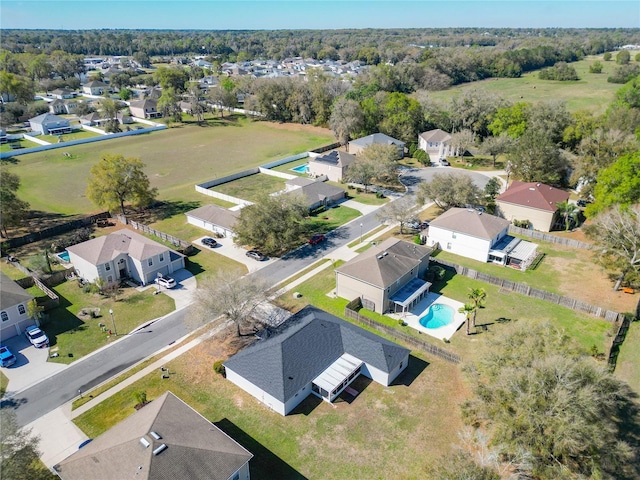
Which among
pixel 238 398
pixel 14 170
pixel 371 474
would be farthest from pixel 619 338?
pixel 14 170

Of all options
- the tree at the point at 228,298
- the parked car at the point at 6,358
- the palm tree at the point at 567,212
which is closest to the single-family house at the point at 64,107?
the parked car at the point at 6,358

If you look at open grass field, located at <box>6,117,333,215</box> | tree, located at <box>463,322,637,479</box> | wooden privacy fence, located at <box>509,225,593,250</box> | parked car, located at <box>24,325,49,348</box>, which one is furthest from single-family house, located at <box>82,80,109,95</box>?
tree, located at <box>463,322,637,479</box>

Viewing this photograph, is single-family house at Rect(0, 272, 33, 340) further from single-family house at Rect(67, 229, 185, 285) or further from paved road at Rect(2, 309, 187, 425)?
paved road at Rect(2, 309, 187, 425)

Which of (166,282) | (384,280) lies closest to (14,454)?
(166,282)

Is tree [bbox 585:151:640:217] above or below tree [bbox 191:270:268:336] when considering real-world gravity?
above

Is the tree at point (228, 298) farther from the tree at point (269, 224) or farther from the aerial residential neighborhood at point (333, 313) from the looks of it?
the tree at point (269, 224)

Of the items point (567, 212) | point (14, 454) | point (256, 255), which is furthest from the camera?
point (567, 212)

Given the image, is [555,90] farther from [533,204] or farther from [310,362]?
[310,362]
